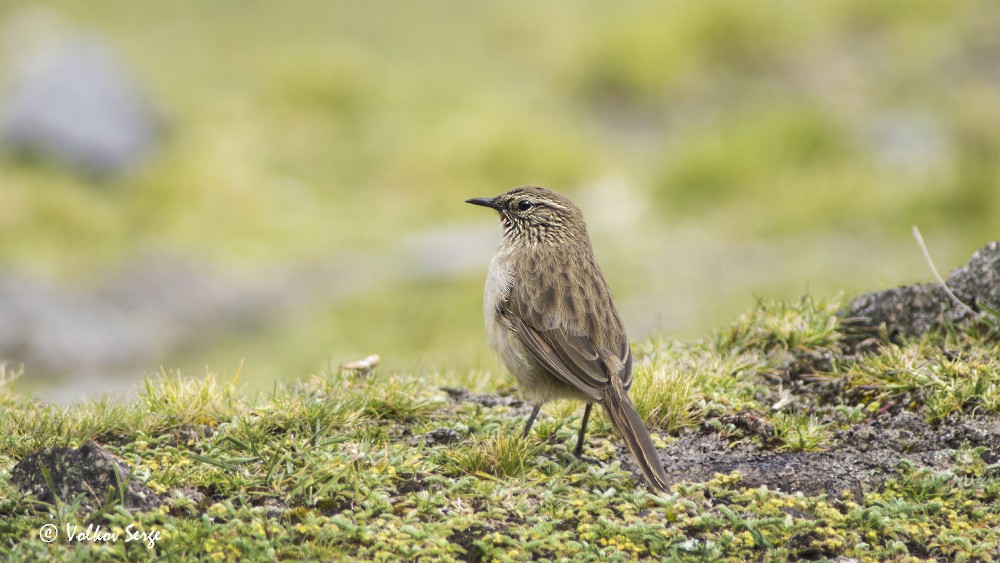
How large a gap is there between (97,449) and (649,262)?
Answer: 9676 mm

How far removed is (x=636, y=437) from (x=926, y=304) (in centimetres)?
239

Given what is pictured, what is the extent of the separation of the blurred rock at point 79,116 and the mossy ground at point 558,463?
30.6 ft

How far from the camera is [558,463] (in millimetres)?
5414

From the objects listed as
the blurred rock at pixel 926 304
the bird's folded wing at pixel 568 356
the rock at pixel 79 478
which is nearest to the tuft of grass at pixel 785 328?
the blurred rock at pixel 926 304

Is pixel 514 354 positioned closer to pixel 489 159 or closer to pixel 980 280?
pixel 980 280

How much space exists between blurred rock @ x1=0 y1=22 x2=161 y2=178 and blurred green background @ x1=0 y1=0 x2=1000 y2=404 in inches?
12.7

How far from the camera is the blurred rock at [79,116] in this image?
14891 mm

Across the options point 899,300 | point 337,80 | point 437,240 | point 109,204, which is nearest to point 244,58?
point 337,80

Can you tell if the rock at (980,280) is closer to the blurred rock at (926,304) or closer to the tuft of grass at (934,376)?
the blurred rock at (926,304)

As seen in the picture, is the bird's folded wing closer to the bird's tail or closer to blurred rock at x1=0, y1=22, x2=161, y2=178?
the bird's tail

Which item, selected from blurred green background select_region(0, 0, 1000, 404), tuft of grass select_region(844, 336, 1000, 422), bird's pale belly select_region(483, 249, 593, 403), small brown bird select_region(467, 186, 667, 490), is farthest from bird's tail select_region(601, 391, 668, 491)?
blurred green background select_region(0, 0, 1000, 404)

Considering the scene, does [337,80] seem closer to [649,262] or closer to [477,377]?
[649,262]

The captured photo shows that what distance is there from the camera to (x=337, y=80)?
1662 centimetres

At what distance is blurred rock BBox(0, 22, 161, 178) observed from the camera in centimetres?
1489
